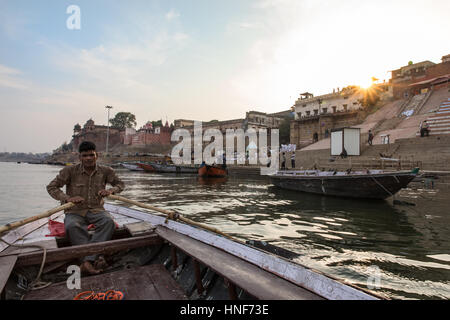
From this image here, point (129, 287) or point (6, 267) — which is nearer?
point (6, 267)

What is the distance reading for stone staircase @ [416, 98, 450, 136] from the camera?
22156 millimetres

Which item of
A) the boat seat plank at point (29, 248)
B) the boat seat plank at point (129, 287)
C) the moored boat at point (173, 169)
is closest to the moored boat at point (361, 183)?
the boat seat plank at point (129, 287)

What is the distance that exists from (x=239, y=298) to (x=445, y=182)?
1798cm

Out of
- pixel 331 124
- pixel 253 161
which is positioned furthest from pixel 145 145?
pixel 331 124

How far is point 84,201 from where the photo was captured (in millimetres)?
3609

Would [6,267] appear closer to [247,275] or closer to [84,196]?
[84,196]

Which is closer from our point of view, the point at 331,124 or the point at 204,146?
the point at 331,124

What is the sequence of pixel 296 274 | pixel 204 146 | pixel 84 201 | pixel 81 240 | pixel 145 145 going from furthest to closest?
pixel 145 145, pixel 204 146, pixel 84 201, pixel 81 240, pixel 296 274

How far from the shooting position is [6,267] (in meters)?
2.40

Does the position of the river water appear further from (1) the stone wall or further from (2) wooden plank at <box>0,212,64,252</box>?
(1) the stone wall

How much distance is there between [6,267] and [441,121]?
29.7 metres

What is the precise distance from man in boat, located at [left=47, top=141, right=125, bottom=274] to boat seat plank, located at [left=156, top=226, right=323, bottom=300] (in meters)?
1.31

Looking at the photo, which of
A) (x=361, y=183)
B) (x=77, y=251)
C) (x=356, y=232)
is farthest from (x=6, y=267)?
(x=361, y=183)
